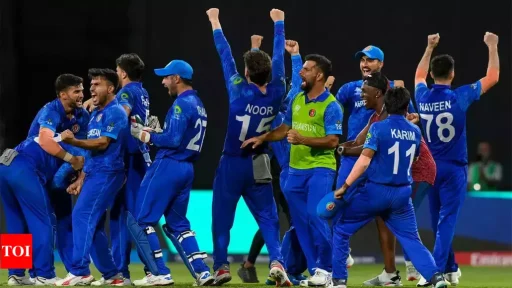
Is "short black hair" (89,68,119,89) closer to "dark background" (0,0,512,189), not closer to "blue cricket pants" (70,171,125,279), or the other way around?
"blue cricket pants" (70,171,125,279)

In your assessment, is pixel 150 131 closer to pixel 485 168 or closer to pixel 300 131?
pixel 300 131

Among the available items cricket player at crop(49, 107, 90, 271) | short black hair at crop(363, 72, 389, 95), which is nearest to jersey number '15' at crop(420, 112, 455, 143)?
short black hair at crop(363, 72, 389, 95)

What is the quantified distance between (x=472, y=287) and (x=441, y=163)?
4.04ft

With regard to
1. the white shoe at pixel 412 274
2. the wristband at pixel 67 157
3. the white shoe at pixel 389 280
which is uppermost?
the wristband at pixel 67 157

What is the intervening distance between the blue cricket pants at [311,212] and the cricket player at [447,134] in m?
1.39

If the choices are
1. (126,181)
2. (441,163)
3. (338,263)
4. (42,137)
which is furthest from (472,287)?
(42,137)

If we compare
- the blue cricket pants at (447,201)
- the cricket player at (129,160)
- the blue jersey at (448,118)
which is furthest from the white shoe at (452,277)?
the cricket player at (129,160)

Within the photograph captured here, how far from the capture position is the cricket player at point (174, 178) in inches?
358

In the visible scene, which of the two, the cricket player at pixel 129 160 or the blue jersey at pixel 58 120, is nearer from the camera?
the blue jersey at pixel 58 120

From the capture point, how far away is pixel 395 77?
1606 centimetres

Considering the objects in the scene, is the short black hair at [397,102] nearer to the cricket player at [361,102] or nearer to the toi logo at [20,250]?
the cricket player at [361,102]

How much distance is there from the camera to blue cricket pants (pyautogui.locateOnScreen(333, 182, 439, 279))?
27.9 feet

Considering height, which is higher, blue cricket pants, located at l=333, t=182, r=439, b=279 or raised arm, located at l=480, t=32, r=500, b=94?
raised arm, located at l=480, t=32, r=500, b=94

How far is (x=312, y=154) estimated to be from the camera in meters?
9.11
